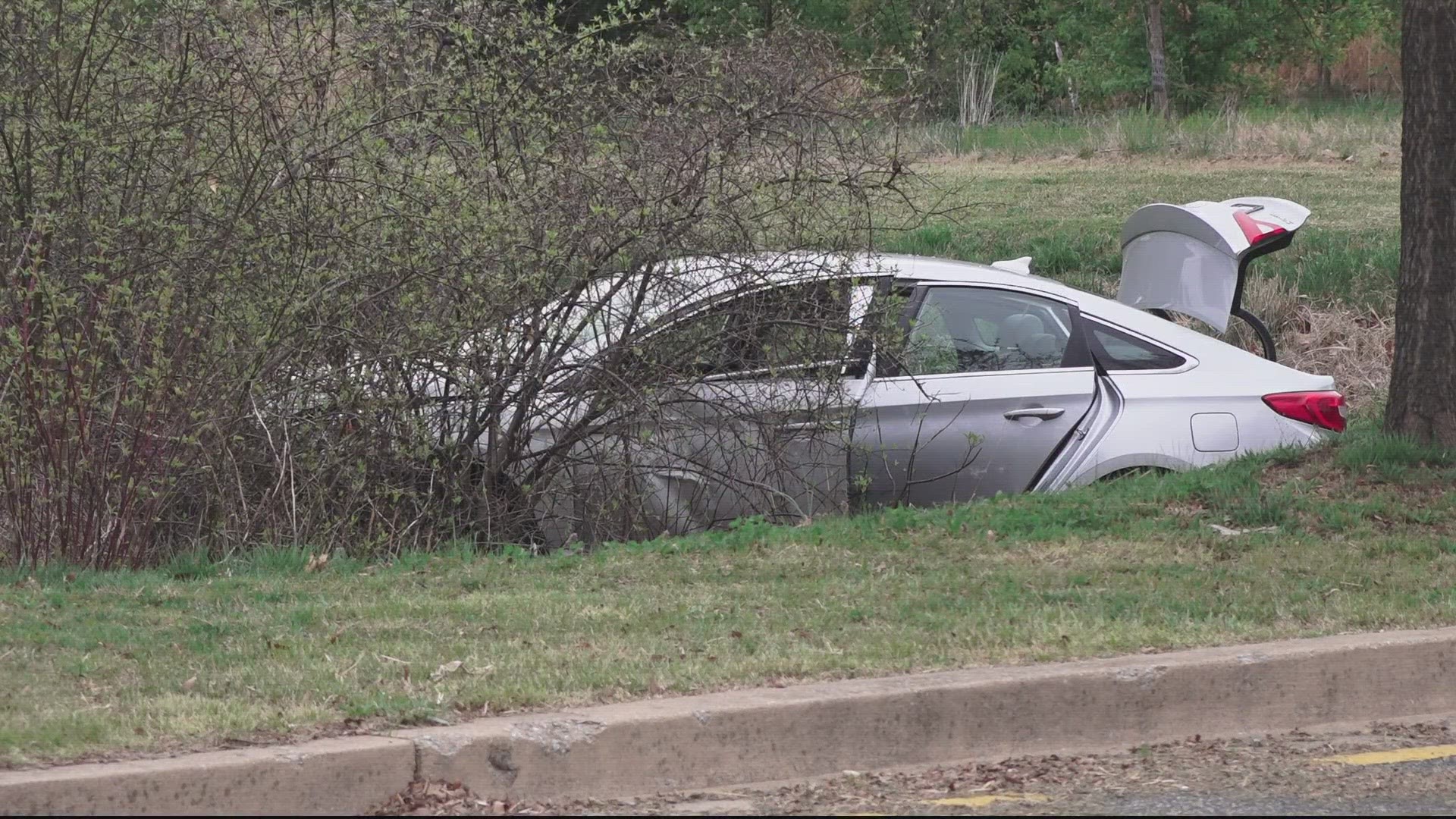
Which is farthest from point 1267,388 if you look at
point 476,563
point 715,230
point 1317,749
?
point 476,563

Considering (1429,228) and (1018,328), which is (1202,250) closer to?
(1429,228)

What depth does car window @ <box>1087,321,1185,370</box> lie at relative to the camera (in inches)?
330

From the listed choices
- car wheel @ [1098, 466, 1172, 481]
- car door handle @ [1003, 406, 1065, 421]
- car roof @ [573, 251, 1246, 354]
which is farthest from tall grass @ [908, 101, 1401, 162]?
car door handle @ [1003, 406, 1065, 421]

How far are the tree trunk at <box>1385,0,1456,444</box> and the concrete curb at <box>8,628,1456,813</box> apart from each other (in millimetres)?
2754

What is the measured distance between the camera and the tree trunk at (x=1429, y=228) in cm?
826

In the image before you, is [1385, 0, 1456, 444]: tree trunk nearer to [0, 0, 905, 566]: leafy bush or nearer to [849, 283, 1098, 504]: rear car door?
[849, 283, 1098, 504]: rear car door

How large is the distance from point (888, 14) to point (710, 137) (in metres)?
25.8

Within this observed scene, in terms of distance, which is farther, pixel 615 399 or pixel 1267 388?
pixel 1267 388

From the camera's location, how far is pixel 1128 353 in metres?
8.41

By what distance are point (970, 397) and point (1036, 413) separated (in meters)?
0.34

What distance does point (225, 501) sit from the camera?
7.62 m

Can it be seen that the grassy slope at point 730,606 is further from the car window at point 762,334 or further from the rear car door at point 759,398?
the car window at point 762,334

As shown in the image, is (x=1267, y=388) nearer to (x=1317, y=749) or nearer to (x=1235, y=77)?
(x=1317, y=749)

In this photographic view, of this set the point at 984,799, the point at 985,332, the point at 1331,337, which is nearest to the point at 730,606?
the point at 984,799
